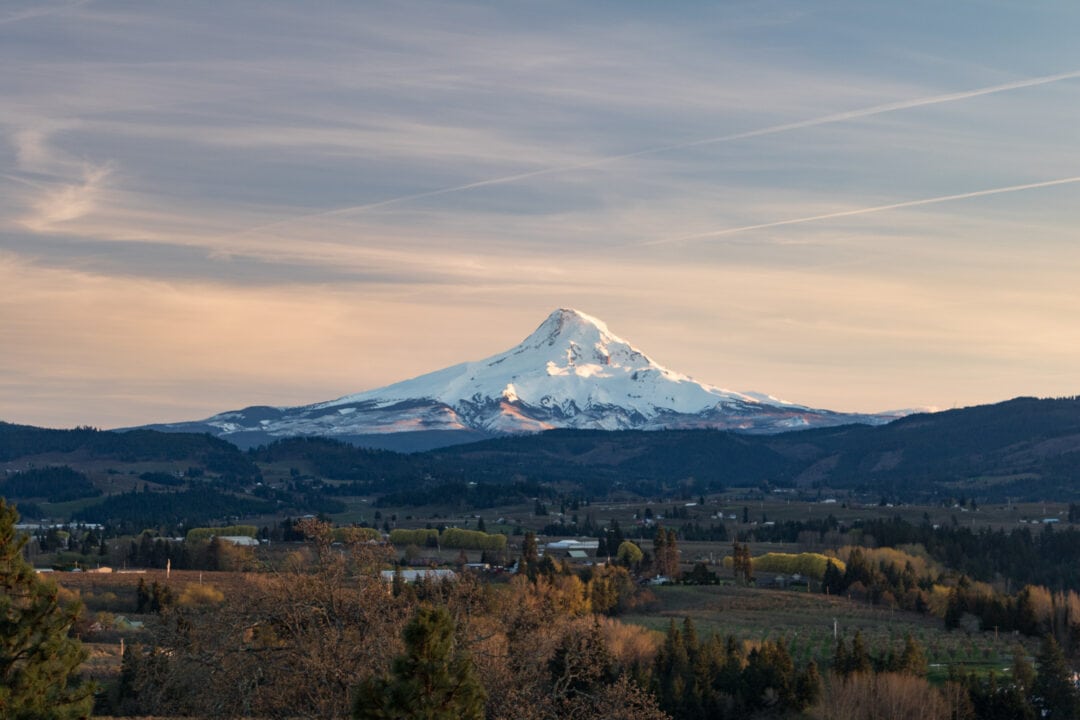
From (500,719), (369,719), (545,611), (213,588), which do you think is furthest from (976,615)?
(369,719)

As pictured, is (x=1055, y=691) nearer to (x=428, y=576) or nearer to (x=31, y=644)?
(x=428, y=576)

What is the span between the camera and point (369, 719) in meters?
32.9

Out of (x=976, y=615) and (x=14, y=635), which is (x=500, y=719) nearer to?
(x=14, y=635)

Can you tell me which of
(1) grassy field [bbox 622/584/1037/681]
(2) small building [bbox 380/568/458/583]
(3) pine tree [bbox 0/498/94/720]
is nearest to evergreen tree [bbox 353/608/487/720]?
(3) pine tree [bbox 0/498/94/720]

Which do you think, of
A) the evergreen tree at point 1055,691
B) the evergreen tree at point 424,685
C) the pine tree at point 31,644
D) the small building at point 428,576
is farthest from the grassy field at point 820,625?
the evergreen tree at point 424,685

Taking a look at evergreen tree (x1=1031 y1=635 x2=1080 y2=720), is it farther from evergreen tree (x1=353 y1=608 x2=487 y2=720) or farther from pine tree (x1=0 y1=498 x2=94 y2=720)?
pine tree (x1=0 y1=498 x2=94 y2=720)

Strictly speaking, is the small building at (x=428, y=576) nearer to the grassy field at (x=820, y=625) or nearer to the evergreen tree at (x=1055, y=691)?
the grassy field at (x=820, y=625)

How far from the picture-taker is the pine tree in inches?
1593

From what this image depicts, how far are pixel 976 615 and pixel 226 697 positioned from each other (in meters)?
147

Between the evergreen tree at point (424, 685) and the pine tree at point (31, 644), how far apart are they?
41.6ft

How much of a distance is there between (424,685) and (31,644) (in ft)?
48.5

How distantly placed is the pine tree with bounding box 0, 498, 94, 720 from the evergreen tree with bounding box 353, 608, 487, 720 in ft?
41.6

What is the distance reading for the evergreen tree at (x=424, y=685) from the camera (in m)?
32.9

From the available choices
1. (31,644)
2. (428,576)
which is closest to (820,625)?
(428,576)
